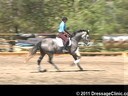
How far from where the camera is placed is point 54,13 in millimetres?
33312

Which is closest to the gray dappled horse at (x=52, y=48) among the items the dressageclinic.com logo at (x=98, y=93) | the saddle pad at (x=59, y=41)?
the saddle pad at (x=59, y=41)

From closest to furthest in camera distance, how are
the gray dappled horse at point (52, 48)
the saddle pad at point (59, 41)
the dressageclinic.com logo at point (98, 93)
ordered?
the dressageclinic.com logo at point (98, 93) < the gray dappled horse at point (52, 48) < the saddle pad at point (59, 41)

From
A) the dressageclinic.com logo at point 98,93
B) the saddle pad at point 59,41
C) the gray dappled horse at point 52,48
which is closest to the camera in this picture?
the dressageclinic.com logo at point 98,93

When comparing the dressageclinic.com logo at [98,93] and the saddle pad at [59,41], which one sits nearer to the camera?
the dressageclinic.com logo at [98,93]

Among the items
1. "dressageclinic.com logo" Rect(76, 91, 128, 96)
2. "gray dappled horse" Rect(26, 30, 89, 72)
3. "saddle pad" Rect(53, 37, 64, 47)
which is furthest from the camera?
"saddle pad" Rect(53, 37, 64, 47)

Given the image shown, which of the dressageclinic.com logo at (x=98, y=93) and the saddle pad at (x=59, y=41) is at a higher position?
the saddle pad at (x=59, y=41)

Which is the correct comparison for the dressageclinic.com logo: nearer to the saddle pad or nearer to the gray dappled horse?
the gray dappled horse

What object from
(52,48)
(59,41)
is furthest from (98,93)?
(59,41)

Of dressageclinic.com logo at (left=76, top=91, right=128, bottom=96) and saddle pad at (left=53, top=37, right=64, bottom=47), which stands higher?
saddle pad at (left=53, top=37, right=64, bottom=47)

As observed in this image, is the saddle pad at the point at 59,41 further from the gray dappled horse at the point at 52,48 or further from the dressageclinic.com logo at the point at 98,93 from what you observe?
the dressageclinic.com logo at the point at 98,93

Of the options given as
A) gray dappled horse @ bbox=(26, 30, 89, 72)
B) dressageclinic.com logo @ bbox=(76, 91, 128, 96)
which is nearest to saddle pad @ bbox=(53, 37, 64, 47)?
gray dappled horse @ bbox=(26, 30, 89, 72)

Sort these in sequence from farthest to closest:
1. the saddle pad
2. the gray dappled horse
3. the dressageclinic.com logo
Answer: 1. the saddle pad
2. the gray dappled horse
3. the dressageclinic.com logo

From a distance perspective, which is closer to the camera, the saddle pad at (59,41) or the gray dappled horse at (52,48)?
the gray dappled horse at (52,48)

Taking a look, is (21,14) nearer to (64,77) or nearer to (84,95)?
(64,77)
